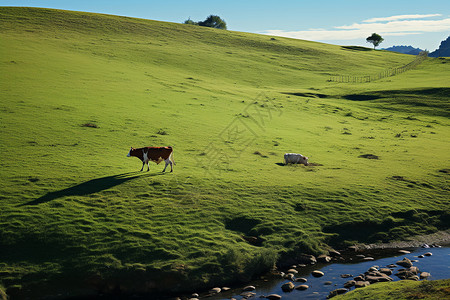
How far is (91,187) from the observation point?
71.3 ft

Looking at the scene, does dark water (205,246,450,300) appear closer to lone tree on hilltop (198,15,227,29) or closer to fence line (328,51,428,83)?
fence line (328,51,428,83)

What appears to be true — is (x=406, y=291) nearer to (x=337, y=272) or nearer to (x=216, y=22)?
(x=337, y=272)

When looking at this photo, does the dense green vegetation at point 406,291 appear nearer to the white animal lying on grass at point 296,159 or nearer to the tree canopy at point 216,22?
the white animal lying on grass at point 296,159

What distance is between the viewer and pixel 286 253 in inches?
749

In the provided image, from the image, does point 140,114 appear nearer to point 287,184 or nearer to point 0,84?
point 0,84

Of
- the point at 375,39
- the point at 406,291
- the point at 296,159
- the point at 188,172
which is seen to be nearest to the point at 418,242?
the point at 406,291

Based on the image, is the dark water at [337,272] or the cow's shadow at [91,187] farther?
the cow's shadow at [91,187]

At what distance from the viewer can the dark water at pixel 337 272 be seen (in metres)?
16.0

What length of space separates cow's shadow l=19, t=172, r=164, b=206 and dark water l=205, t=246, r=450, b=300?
9.51 meters

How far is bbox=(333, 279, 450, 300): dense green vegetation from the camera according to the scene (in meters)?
11.8

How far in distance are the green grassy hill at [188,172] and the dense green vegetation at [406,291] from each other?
4.98 meters

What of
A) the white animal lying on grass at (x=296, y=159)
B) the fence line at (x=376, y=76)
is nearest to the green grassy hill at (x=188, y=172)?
the white animal lying on grass at (x=296, y=159)

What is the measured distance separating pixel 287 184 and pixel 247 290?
390 inches

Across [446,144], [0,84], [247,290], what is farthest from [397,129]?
[0,84]
